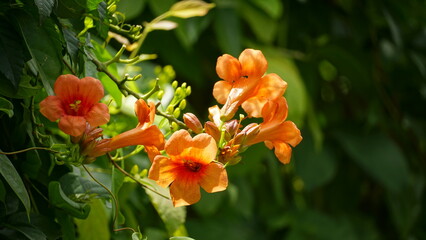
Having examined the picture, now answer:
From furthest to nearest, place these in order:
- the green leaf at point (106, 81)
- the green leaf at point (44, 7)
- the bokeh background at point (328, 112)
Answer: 1. the bokeh background at point (328, 112)
2. the green leaf at point (106, 81)
3. the green leaf at point (44, 7)

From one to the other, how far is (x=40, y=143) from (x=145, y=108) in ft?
0.37

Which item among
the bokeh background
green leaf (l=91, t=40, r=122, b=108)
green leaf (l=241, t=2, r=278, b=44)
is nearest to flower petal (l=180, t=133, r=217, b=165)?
green leaf (l=91, t=40, r=122, b=108)

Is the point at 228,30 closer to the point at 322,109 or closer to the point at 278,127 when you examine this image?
the point at 322,109

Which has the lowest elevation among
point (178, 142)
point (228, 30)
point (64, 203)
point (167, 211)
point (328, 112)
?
point (328, 112)

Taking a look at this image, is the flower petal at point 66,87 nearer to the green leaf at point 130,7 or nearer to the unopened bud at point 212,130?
the unopened bud at point 212,130

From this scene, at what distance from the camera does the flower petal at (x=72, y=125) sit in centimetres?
52

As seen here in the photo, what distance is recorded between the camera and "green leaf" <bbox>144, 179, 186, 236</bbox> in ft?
2.56

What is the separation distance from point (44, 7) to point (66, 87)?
6 centimetres

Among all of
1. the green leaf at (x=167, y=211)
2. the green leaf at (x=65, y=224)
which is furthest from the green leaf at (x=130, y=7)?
the green leaf at (x=65, y=224)

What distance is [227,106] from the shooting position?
23.9 inches

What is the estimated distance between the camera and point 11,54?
1.80 feet

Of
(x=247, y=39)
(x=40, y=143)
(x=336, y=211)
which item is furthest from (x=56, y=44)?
(x=336, y=211)

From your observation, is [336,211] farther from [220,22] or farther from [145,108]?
[145,108]

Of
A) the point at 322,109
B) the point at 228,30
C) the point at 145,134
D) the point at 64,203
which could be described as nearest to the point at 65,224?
the point at 64,203
